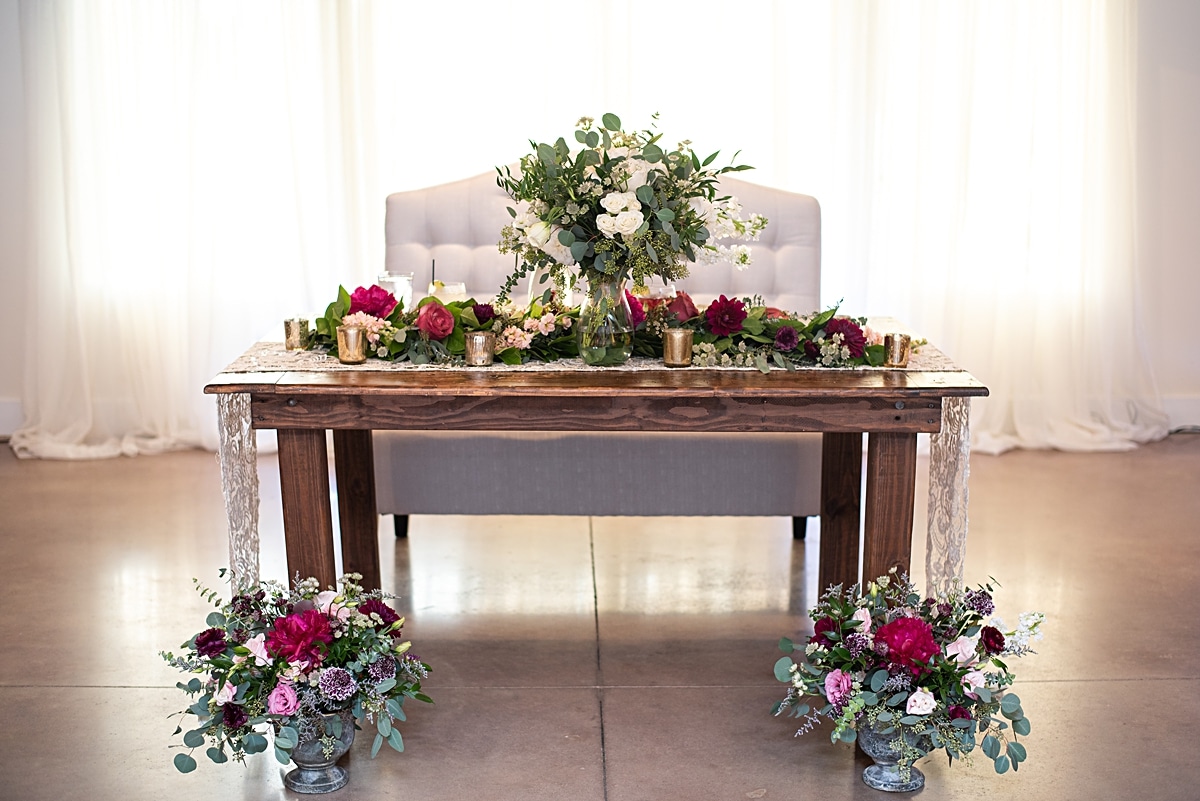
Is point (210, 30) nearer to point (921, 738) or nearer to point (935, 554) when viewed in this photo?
point (935, 554)

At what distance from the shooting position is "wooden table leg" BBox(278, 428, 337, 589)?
2.46 meters

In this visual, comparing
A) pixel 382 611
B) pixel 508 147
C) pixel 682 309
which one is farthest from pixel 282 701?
pixel 508 147

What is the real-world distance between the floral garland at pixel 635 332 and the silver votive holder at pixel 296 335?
6cm

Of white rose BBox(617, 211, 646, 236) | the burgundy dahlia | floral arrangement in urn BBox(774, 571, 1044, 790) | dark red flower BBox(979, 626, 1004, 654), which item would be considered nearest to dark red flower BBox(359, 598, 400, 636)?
the burgundy dahlia

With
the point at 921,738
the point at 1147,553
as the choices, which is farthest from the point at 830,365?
the point at 1147,553

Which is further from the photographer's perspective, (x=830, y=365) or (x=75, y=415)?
(x=75, y=415)

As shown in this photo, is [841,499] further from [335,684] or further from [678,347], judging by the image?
[335,684]

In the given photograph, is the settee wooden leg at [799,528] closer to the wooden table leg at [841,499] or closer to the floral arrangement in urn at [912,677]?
the wooden table leg at [841,499]

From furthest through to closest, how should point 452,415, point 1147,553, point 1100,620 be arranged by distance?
1. point 1147,553
2. point 1100,620
3. point 452,415

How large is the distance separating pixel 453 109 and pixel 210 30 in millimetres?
840

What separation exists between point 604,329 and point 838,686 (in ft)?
2.62

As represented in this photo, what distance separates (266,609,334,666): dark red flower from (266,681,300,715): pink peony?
2.0 inches

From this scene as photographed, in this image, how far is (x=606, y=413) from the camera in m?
2.33

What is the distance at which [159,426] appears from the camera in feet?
15.0
